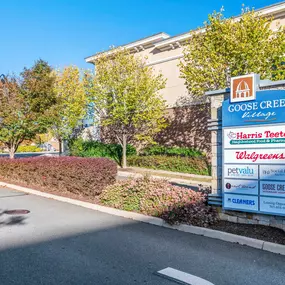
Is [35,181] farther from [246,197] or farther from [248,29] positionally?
[248,29]

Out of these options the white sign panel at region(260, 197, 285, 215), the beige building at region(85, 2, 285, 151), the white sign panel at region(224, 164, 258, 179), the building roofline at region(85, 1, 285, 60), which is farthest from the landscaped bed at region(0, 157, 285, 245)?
the building roofline at region(85, 1, 285, 60)

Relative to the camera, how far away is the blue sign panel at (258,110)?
6156 mm

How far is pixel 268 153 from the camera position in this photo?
634 centimetres

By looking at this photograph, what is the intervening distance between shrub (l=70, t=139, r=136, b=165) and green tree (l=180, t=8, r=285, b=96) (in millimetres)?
8904

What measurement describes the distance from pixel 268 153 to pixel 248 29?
1132 cm

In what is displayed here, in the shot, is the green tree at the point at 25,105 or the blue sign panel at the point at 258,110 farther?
the green tree at the point at 25,105

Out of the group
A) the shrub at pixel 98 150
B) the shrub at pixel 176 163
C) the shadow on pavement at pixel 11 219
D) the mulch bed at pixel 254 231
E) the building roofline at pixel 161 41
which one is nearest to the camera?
the mulch bed at pixel 254 231

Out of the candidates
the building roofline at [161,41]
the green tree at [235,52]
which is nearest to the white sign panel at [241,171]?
the green tree at [235,52]

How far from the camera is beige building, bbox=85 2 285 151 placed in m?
22.2

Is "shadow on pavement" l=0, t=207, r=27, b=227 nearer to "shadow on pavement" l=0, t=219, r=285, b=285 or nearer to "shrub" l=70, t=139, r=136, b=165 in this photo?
"shadow on pavement" l=0, t=219, r=285, b=285

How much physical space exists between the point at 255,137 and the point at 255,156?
39 centimetres

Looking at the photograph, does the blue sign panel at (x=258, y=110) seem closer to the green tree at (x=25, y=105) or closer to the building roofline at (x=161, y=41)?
the green tree at (x=25, y=105)

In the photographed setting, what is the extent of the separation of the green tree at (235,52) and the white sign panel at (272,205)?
1073 cm

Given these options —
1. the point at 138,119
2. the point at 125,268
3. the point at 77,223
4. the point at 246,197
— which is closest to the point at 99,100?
the point at 138,119
